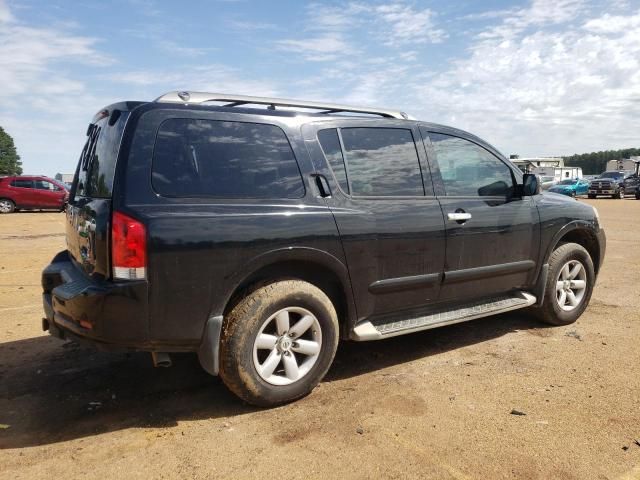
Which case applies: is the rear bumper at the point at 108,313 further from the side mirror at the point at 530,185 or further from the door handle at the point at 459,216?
the side mirror at the point at 530,185

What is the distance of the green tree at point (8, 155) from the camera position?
98.6 m

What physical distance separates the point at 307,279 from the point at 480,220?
1.63 meters

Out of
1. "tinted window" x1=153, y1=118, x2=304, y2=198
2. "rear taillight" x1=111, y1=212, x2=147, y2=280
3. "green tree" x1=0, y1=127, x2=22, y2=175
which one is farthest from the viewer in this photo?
"green tree" x1=0, y1=127, x2=22, y2=175

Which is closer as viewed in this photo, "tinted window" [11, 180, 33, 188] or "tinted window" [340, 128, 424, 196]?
"tinted window" [340, 128, 424, 196]

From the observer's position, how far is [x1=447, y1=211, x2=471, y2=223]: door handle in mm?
4003

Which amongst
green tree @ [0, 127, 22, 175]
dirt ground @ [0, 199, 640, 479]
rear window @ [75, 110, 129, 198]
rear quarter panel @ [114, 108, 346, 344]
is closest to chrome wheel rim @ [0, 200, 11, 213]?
dirt ground @ [0, 199, 640, 479]

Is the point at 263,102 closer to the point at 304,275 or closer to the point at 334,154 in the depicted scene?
the point at 334,154

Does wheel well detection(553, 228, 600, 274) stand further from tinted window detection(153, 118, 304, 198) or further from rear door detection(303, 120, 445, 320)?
tinted window detection(153, 118, 304, 198)

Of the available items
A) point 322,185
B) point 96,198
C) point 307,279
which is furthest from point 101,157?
point 307,279

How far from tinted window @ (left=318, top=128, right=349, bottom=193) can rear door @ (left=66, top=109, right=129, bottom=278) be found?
1309mm

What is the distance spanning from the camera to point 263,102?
3592 millimetres

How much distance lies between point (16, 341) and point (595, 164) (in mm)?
124903

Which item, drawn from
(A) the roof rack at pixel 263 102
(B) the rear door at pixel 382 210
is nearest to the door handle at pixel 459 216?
(B) the rear door at pixel 382 210

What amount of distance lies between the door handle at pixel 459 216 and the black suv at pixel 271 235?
13 mm
